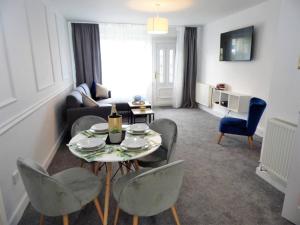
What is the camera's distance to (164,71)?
6301mm

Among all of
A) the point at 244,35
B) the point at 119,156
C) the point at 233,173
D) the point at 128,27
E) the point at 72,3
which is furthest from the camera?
the point at 128,27

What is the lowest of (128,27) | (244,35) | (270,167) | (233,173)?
(233,173)

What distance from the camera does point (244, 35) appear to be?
13.3 feet

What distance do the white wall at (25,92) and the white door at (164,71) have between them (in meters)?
3.28

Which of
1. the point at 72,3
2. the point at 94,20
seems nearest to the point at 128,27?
the point at 94,20

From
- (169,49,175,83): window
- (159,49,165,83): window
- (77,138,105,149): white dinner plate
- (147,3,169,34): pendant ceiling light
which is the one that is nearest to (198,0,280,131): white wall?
(169,49,175,83): window

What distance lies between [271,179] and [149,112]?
239 centimetres

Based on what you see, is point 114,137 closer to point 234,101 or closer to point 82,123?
point 82,123

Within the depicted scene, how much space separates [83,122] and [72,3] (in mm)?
2553

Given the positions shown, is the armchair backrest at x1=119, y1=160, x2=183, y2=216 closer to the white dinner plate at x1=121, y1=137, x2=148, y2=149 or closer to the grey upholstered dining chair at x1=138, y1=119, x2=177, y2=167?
the white dinner plate at x1=121, y1=137, x2=148, y2=149

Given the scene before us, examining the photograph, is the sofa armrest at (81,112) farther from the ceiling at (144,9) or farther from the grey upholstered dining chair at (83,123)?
the ceiling at (144,9)

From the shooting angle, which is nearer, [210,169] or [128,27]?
[210,169]

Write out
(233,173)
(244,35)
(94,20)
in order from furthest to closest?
(94,20) < (244,35) < (233,173)

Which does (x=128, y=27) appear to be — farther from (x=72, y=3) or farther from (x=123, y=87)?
(x=72, y=3)
